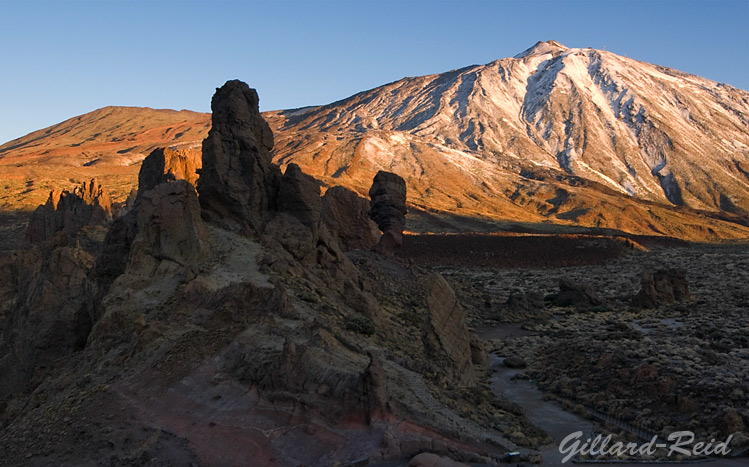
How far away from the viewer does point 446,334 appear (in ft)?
61.1

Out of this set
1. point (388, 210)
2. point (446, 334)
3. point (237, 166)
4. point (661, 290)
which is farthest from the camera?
point (388, 210)

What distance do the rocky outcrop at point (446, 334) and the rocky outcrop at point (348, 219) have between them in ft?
53.2

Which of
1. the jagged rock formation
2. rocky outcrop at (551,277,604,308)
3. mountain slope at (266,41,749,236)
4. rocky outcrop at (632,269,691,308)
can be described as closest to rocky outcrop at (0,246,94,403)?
the jagged rock formation

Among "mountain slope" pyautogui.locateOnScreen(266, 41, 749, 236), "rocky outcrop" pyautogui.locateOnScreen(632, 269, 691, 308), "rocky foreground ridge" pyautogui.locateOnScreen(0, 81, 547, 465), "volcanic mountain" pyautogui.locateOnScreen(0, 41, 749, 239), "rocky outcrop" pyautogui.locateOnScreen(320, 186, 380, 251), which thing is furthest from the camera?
"mountain slope" pyautogui.locateOnScreen(266, 41, 749, 236)

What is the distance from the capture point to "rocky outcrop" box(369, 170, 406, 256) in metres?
37.3

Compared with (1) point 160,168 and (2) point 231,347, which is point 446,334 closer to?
(2) point 231,347

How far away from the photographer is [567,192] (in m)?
130

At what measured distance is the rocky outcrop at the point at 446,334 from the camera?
1797cm

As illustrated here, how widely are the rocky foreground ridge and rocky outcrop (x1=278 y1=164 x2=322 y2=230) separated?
2.6 inches

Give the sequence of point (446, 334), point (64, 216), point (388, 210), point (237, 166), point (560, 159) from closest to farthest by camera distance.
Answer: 1. point (446, 334)
2. point (237, 166)
3. point (64, 216)
4. point (388, 210)
5. point (560, 159)

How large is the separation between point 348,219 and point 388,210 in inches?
145

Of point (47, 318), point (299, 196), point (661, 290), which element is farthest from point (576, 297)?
point (47, 318)

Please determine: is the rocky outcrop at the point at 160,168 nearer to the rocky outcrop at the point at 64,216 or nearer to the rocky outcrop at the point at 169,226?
the rocky outcrop at the point at 64,216

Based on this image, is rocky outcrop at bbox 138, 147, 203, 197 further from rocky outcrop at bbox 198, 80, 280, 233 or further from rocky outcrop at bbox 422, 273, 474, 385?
rocky outcrop at bbox 422, 273, 474, 385
